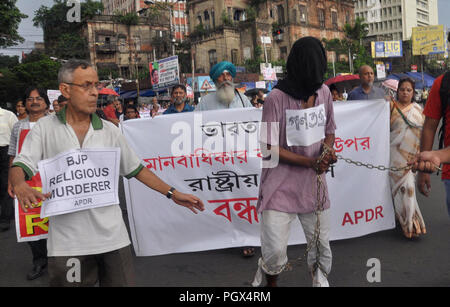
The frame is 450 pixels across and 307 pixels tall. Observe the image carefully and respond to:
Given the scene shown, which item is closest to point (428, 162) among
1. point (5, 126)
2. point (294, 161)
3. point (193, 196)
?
point (294, 161)

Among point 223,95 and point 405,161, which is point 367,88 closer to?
point 405,161

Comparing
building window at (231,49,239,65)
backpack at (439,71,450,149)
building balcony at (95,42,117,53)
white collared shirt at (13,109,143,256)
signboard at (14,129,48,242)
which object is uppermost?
building balcony at (95,42,117,53)

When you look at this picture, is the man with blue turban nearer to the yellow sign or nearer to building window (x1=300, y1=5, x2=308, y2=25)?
the yellow sign

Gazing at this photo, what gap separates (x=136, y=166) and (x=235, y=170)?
2058mm

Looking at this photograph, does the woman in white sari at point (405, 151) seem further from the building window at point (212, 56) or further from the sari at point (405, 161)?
the building window at point (212, 56)

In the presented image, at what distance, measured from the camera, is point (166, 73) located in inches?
718

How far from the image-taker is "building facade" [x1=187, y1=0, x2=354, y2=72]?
50969 millimetres

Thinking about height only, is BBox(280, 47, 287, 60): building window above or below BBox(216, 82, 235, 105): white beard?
above

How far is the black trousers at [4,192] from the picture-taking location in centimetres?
614

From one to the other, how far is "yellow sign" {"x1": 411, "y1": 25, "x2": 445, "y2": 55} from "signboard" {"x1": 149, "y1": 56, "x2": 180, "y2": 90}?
40.2 metres

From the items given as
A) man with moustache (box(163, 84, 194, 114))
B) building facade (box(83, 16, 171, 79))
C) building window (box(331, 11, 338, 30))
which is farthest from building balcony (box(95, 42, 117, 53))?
man with moustache (box(163, 84, 194, 114))

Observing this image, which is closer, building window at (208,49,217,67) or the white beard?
the white beard

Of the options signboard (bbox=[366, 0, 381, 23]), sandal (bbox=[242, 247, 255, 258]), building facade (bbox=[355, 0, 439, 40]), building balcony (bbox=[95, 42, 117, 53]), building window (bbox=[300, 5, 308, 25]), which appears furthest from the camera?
building facade (bbox=[355, 0, 439, 40])
